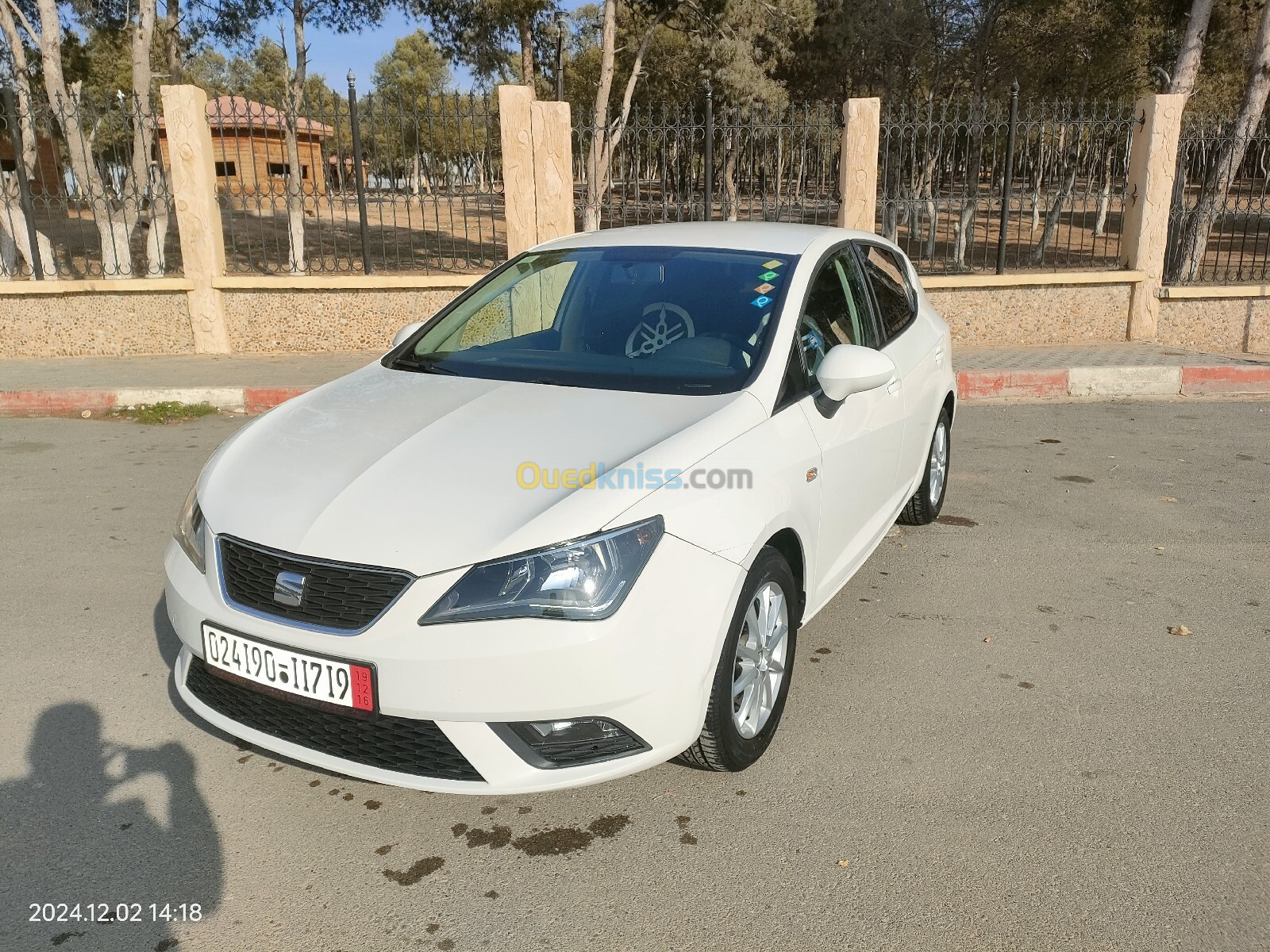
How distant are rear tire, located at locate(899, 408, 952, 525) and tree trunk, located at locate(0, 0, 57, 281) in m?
9.73

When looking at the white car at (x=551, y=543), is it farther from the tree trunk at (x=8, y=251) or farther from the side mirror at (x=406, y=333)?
the tree trunk at (x=8, y=251)

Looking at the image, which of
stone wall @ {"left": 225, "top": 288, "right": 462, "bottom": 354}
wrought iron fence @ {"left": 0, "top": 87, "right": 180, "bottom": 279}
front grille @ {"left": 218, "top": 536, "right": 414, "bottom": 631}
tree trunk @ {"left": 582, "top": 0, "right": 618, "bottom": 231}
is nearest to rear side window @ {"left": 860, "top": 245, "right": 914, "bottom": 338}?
front grille @ {"left": 218, "top": 536, "right": 414, "bottom": 631}

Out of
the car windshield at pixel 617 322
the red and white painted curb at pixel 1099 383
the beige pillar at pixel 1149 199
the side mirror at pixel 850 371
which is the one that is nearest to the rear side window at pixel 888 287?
the car windshield at pixel 617 322

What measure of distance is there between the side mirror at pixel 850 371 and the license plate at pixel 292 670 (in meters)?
1.70

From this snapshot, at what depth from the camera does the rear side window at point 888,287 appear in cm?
432

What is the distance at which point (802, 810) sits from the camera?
2.80 metres

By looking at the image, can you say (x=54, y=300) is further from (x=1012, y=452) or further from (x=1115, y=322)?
(x=1115, y=322)

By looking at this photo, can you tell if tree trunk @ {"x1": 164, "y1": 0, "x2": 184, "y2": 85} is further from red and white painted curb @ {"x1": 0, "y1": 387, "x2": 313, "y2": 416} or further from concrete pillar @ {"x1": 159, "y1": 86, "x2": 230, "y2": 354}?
red and white painted curb @ {"x1": 0, "y1": 387, "x2": 313, "y2": 416}

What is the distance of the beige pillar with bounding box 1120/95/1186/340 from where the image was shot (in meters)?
10.7

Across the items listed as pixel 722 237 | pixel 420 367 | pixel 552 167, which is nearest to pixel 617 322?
pixel 722 237

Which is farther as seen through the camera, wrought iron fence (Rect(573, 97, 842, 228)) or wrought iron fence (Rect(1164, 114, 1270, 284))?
wrought iron fence (Rect(1164, 114, 1270, 284))

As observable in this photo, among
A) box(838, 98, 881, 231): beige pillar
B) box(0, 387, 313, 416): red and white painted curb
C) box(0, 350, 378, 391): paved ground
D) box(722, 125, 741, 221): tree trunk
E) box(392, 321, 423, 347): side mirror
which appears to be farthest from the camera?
box(722, 125, 741, 221): tree trunk

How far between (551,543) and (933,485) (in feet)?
11.0
